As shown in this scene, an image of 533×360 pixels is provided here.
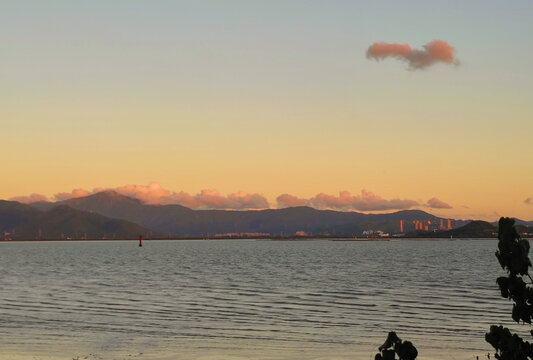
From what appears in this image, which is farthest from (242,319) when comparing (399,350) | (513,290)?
(399,350)

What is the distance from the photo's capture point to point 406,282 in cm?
9050

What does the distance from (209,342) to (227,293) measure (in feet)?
108

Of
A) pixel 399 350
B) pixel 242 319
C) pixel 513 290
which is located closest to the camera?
pixel 399 350

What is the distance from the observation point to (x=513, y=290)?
1989 cm

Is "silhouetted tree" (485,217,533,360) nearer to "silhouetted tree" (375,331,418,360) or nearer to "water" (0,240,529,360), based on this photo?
"silhouetted tree" (375,331,418,360)

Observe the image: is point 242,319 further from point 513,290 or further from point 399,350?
Result: point 399,350

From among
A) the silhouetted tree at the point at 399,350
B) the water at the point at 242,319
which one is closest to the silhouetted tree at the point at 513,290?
the silhouetted tree at the point at 399,350

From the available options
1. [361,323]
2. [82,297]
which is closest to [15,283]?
[82,297]

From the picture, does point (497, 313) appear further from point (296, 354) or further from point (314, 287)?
point (314, 287)

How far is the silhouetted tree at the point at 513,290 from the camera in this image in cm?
1920

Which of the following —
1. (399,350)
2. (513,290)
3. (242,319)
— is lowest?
(242,319)

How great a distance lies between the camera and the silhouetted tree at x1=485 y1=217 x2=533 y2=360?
19203 millimetres

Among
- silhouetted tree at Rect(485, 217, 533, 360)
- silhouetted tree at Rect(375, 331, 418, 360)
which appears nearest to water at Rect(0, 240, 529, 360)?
silhouetted tree at Rect(485, 217, 533, 360)

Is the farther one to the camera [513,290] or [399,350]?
[513,290]
